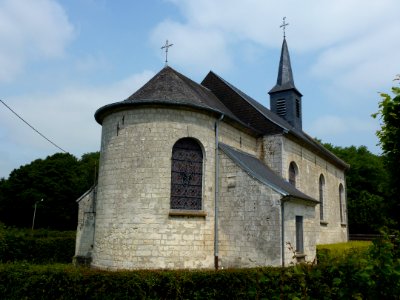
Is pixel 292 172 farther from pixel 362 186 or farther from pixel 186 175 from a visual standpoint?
pixel 362 186

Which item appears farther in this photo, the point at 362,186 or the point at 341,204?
the point at 362,186

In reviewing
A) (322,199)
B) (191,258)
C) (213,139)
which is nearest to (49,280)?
(191,258)

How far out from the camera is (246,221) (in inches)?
432

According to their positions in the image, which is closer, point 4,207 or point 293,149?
Answer: point 293,149

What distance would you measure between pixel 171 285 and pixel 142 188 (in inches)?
174

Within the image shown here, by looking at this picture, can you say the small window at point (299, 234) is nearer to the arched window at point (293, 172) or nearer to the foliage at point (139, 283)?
the arched window at point (293, 172)

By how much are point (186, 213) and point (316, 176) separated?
9.95 meters

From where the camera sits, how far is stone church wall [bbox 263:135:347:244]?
14503mm

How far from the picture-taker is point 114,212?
1091cm

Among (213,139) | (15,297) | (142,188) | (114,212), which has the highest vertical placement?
(213,139)

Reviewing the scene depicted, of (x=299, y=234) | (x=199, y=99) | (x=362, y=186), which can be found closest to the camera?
(x=299, y=234)

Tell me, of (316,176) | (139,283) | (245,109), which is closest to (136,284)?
(139,283)

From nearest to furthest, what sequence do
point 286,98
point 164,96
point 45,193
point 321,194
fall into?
1. point 164,96
2. point 321,194
3. point 286,98
4. point 45,193

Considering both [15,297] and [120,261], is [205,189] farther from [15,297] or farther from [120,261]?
[15,297]
